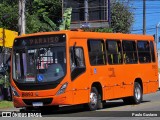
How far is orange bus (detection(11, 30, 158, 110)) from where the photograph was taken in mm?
16047

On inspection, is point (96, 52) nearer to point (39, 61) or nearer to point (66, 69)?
point (66, 69)

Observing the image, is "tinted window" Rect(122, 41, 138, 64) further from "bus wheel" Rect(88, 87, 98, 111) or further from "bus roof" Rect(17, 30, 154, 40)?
"bus wheel" Rect(88, 87, 98, 111)

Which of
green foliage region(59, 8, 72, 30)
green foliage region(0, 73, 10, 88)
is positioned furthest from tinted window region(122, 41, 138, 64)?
green foliage region(59, 8, 72, 30)

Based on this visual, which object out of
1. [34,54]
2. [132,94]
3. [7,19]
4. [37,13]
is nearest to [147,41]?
[132,94]

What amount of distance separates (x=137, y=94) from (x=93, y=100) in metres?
3.82

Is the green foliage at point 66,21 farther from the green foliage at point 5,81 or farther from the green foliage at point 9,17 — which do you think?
the green foliage at point 5,81

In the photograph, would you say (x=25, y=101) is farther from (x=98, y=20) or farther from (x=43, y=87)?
(x=98, y=20)

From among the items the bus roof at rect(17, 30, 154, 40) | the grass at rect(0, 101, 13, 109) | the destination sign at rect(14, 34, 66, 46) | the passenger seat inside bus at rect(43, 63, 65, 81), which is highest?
the bus roof at rect(17, 30, 154, 40)

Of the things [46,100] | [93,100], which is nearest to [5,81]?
[93,100]

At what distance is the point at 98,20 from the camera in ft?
118

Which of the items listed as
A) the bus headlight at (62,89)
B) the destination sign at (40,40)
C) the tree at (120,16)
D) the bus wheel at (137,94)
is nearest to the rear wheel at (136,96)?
the bus wheel at (137,94)

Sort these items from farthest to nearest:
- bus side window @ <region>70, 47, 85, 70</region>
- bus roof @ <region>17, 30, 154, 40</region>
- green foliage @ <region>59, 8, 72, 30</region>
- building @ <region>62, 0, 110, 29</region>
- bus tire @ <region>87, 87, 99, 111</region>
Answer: building @ <region>62, 0, 110, 29</region>, green foliage @ <region>59, 8, 72, 30</region>, bus tire @ <region>87, 87, 99, 111</region>, bus roof @ <region>17, 30, 154, 40</region>, bus side window @ <region>70, 47, 85, 70</region>

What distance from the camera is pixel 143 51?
69.7ft

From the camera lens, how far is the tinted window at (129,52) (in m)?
19.8
